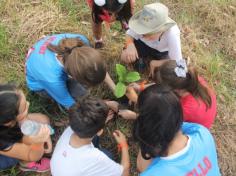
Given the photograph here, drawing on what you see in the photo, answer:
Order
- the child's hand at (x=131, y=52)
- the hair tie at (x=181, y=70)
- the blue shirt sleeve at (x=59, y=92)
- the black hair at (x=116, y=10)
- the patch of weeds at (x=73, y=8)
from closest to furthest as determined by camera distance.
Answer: the hair tie at (x=181, y=70) < the blue shirt sleeve at (x=59, y=92) < the black hair at (x=116, y=10) < the child's hand at (x=131, y=52) < the patch of weeds at (x=73, y=8)

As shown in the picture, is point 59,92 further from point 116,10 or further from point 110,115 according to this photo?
point 116,10

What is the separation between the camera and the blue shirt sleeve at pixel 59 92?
268 cm

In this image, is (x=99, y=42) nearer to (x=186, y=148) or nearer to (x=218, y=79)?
(x=218, y=79)

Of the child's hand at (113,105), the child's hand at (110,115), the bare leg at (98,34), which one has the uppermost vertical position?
the bare leg at (98,34)

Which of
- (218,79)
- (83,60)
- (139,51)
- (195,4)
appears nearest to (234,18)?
(195,4)

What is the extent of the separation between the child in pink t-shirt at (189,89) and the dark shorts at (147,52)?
0.68m

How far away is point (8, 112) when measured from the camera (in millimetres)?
2324

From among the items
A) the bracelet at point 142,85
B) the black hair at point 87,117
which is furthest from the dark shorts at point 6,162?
the bracelet at point 142,85

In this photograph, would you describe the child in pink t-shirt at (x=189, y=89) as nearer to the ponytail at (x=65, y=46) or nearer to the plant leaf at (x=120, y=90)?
the plant leaf at (x=120, y=90)

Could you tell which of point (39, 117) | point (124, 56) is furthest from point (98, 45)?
point (39, 117)

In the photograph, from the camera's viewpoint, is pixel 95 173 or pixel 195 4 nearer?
pixel 95 173

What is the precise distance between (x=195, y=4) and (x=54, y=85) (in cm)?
207

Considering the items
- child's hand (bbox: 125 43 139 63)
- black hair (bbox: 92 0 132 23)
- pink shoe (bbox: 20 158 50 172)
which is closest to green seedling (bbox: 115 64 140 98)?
child's hand (bbox: 125 43 139 63)

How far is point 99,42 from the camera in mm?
3412
